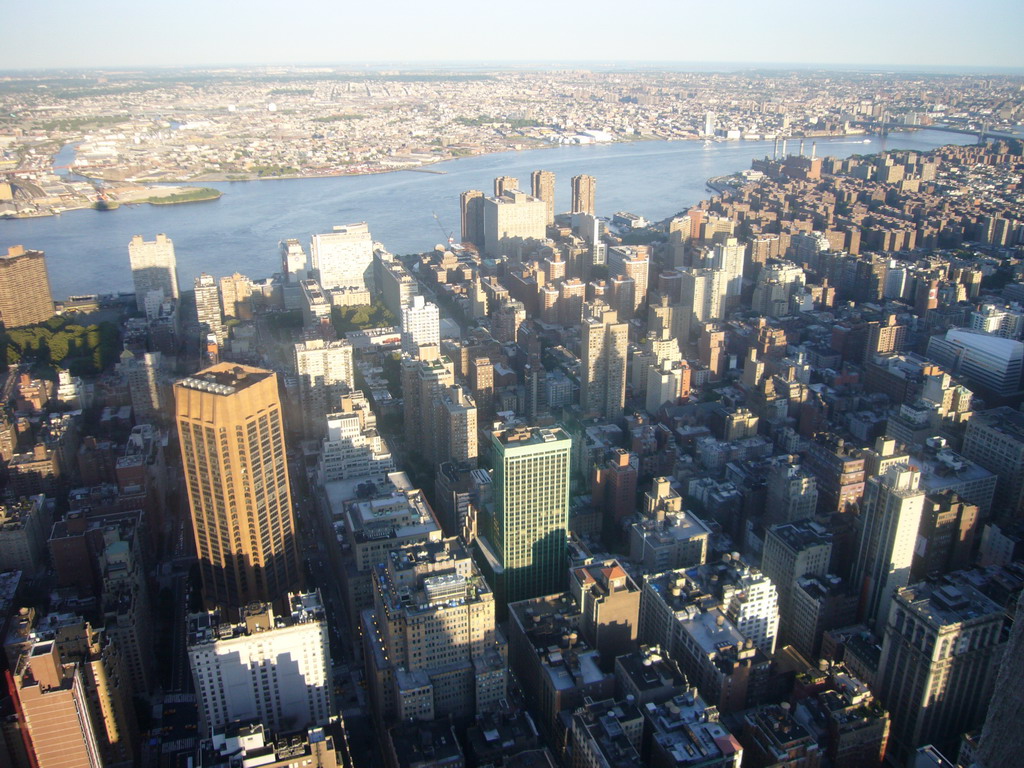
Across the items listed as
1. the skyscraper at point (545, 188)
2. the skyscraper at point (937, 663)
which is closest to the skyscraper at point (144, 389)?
the skyscraper at point (937, 663)

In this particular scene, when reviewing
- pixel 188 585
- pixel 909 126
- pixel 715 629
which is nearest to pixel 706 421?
pixel 715 629

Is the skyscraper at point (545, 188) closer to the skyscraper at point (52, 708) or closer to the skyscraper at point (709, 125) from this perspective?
the skyscraper at point (709, 125)

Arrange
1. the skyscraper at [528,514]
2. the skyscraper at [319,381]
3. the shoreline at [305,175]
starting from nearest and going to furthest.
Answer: the skyscraper at [528,514] < the skyscraper at [319,381] < the shoreline at [305,175]

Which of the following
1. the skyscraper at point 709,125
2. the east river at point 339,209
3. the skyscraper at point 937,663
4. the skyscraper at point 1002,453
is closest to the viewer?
the skyscraper at point 937,663

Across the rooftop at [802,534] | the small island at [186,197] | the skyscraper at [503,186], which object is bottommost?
the rooftop at [802,534]

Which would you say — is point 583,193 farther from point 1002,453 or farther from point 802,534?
point 802,534

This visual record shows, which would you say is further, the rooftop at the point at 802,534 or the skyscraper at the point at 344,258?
the skyscraper at the point at 344,258

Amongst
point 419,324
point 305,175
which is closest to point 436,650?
point 419,324

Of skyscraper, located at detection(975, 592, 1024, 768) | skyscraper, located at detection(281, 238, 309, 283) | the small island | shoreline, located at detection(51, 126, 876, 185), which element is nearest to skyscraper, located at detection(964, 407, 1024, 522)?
skyscraper, located at detection(975, 592, 1024, 768)
